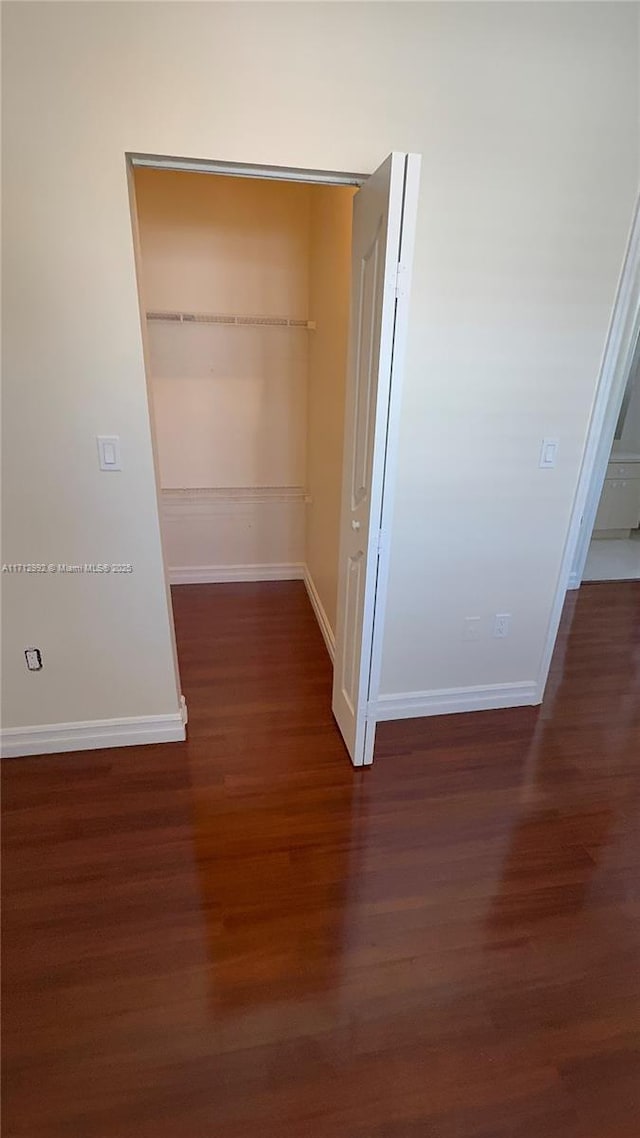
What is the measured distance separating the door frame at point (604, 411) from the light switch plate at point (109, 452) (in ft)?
5.89

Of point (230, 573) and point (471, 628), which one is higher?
point (471, 628)

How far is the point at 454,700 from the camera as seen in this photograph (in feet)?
8.67

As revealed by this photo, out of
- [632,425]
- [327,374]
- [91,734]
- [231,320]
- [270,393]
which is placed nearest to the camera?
[91,734]

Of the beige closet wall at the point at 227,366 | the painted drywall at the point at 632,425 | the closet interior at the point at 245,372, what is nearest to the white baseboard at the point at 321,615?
the closet interior at the point at 245,372

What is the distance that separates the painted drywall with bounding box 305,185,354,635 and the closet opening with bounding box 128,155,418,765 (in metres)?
0.01

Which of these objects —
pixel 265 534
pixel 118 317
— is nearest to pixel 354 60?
pixel 118 317

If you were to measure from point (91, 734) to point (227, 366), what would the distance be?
2.25 meters

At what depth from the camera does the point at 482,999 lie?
4.99ft

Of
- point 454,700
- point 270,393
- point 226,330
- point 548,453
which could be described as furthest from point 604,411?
point 226,330

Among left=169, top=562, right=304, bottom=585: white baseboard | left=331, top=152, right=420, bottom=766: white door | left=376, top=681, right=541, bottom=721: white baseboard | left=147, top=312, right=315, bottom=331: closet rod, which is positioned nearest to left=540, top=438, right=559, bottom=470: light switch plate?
left=331, top=152, right=420, bottom=766: white door

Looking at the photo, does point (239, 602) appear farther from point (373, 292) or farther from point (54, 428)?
point (373, 292)

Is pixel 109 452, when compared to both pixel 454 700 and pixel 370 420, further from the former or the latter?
pixel 454 700

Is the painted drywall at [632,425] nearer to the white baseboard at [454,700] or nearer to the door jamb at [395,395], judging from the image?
the white baseboard at [454,700]

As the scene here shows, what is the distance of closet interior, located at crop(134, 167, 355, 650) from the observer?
3.06m
